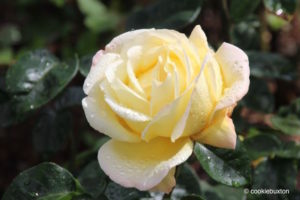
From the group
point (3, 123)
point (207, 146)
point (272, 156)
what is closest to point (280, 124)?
point (272, 156)

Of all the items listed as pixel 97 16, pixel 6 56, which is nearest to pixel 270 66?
pixel 97 16

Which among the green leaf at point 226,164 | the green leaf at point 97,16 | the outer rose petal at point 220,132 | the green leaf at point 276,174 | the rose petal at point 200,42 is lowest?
the green leaf at point 97,16

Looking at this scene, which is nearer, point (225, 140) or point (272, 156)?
point (225, 140)

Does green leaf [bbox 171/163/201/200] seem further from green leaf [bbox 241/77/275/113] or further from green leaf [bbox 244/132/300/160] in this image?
green leaf [bbox 241/77/275/113]

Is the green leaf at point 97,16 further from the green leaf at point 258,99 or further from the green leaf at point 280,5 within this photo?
the green leaf at point 280,5

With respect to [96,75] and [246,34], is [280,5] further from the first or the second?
[96,75]

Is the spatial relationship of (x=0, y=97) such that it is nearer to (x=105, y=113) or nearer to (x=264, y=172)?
(x=105, y=113)

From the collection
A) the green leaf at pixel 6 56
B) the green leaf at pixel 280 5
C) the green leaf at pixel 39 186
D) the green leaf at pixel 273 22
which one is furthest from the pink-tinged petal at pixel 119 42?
the green leaf at pixel 6 56
